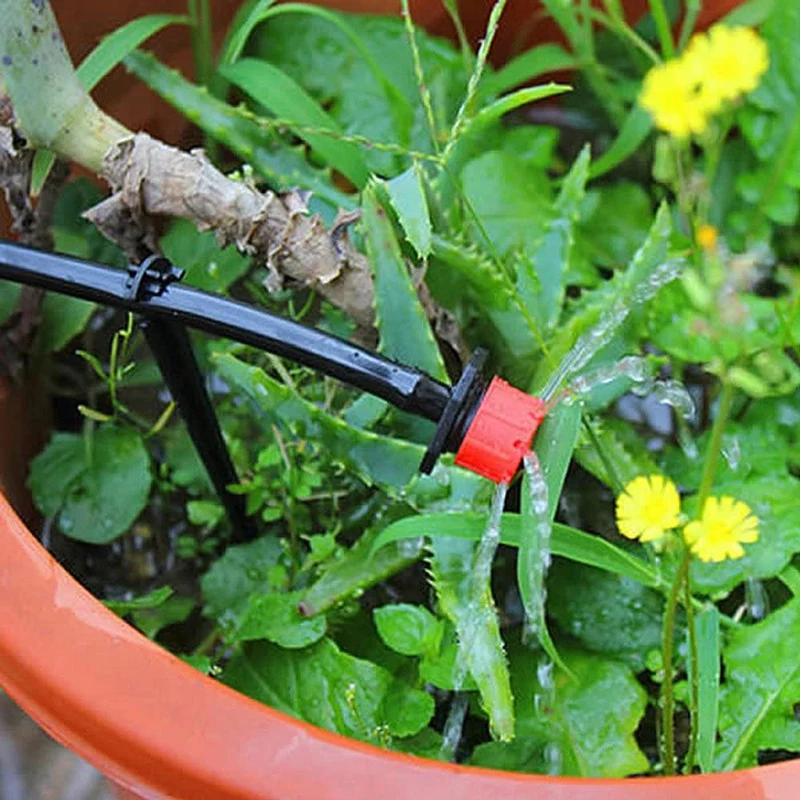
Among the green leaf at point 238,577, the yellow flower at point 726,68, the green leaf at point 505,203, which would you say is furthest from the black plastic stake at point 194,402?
the yellow flower at point 726,68

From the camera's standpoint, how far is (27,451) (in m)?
0.82

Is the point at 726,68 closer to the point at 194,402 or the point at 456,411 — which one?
the point at 456,411

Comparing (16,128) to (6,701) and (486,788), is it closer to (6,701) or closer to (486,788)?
(486,788)

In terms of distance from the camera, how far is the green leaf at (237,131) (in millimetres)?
771

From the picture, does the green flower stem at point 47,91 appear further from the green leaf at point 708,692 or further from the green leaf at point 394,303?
the green leaf at point 708,692

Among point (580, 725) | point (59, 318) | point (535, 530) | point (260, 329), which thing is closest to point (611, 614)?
point (580, 725)

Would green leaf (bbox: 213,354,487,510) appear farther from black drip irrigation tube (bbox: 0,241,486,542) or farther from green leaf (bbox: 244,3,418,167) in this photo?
green leaf (bbox: 244,3,418,167)

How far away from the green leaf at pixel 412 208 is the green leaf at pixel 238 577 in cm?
27

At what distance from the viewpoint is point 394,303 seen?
0.65 metres

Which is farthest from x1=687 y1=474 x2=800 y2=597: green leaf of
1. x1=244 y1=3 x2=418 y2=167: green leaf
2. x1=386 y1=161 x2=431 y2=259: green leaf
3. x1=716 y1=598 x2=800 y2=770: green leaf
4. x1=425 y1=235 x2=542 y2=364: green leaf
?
x1=244 y1=3 x2=418 y2=167: green leaf

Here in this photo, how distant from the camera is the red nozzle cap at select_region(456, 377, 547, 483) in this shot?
57cm

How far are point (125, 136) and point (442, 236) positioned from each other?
0.59 ft

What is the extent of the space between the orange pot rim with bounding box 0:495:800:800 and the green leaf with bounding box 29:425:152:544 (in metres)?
0.23

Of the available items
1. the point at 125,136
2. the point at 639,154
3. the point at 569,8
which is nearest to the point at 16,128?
the point at 125,136
